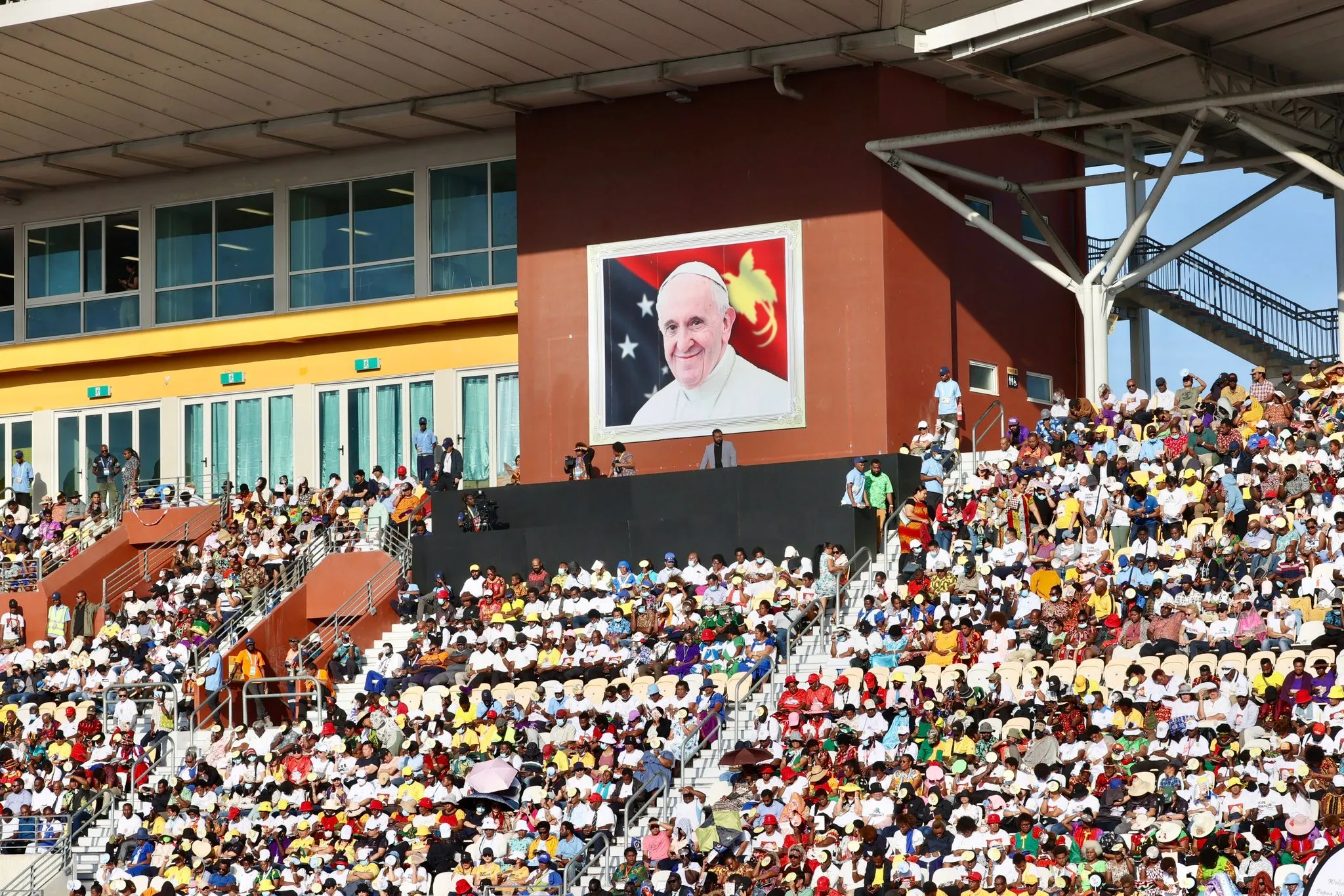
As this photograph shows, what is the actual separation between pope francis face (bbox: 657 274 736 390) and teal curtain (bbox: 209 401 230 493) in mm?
9095

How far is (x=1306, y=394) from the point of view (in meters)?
27.5

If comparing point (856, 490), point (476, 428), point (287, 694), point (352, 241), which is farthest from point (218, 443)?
point (856, 490)

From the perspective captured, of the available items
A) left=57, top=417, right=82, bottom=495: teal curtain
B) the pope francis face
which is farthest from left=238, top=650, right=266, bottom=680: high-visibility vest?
left=57, top=417, right=82, bottom=495: teal curtain

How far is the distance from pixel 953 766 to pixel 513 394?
14926 millimetres

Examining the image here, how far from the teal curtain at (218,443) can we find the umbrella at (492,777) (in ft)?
47.8

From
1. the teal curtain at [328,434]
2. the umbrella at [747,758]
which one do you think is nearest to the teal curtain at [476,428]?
the teal curtain at [328,434]

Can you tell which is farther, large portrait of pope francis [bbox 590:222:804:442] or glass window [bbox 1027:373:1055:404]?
glass window [bbox 1027:373:1055:404]

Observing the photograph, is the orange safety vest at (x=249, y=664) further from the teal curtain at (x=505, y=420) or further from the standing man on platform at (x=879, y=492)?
the standing man on platform at (x=879, y=492)

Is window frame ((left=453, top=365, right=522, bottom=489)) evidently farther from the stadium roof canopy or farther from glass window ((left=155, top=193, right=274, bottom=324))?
the stadium roof canopy

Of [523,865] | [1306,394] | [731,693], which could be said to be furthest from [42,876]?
[1306,394]

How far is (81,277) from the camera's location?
125 feet

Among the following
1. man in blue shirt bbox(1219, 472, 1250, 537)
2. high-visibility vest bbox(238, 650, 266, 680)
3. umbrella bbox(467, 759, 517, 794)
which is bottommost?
umbrella bbox(467, 759, 517, 794)

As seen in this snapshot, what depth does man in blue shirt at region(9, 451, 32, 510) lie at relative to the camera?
37875mm

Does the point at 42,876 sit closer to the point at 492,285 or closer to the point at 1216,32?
the point at 492,285
